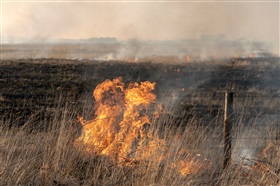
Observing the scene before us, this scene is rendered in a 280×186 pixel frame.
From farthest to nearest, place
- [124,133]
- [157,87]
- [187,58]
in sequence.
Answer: [187,58] < [157,87] < [124,133]

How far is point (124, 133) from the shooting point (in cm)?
633

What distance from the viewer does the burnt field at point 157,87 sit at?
1248cm

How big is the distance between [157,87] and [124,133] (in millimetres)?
13388

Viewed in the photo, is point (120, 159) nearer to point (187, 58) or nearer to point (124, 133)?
point (124, 133)

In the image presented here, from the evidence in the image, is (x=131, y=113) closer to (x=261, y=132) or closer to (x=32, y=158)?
(x=32, y=158)

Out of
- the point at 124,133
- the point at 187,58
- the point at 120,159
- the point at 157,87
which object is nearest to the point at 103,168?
the point at 120,159

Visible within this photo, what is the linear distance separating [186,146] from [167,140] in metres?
0.30

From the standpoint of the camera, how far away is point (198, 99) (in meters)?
15.3

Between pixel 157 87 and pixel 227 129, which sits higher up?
pixel 227 129

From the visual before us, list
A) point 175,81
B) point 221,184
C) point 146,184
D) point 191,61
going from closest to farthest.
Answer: point 146,184
point 221,184
point 175,81
point 191,61

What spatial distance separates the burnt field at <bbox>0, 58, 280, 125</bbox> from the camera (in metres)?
12.5

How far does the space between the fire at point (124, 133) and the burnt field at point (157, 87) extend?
0.95 m

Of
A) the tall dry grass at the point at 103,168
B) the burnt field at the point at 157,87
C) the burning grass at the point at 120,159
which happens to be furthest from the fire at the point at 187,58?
the tall dry grass at the point at 103,168

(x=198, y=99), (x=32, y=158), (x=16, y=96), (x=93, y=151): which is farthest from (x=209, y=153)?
(x=16, y=96)
